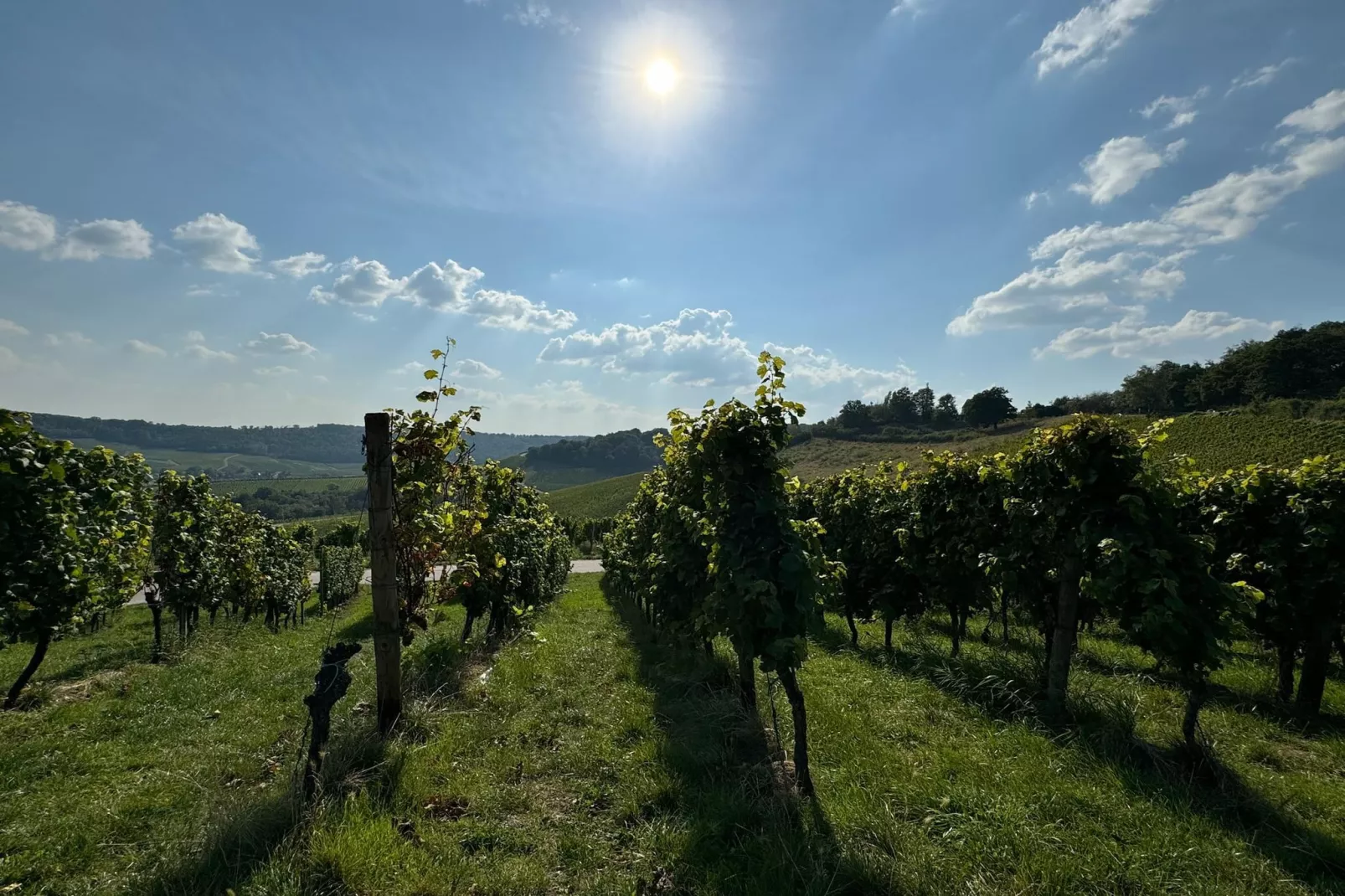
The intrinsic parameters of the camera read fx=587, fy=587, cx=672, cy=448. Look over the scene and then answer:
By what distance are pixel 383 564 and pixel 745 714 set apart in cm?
462

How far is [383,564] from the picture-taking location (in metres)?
6.43

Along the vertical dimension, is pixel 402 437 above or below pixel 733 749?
above

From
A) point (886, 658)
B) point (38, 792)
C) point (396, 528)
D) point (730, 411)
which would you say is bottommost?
point (886, 658)

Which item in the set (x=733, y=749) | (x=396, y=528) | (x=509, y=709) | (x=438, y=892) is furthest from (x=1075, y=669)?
(x=396, y=528)

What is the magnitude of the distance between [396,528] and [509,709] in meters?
3.15

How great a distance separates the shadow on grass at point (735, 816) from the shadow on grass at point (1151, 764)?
1537 millimetres

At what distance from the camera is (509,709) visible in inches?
322

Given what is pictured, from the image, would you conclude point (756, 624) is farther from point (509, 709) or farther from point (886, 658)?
point (886, 658)

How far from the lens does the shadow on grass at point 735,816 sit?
4.08 m

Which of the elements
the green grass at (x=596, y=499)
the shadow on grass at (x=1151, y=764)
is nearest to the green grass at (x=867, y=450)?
the green grass at (x=596, y=499)

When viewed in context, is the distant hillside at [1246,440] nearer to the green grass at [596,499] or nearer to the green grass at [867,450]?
the green grass at [867,450]

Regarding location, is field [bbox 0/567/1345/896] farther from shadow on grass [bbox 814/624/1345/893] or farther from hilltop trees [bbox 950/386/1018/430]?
→ hilltop trees [bbox 950/386/1018/430]

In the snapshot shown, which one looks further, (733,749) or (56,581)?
(56,581)

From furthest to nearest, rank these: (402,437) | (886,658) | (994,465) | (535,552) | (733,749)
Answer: (535,552), (886,658), (994,465), (402,437), (733,749)
